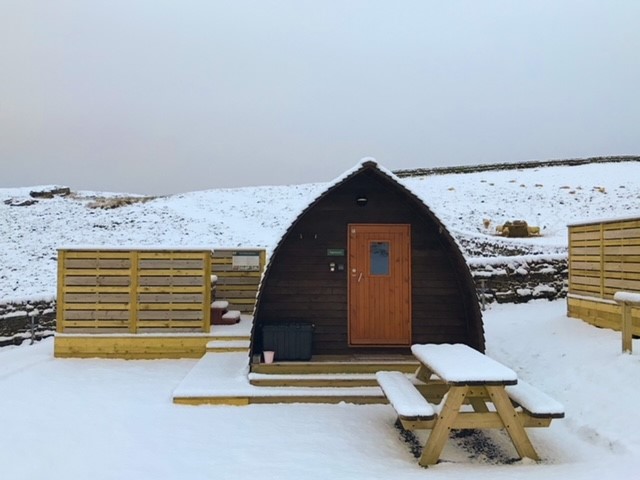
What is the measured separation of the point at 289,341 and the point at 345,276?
1237mm

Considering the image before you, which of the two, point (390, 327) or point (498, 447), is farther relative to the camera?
point (390, 327)

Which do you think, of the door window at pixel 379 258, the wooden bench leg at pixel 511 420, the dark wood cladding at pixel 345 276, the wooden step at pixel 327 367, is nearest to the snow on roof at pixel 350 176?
the dark wood cladding at pixel 345 276

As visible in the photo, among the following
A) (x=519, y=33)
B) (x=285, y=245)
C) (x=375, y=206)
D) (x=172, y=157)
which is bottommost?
(x=285, y=245)

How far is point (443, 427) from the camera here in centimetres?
404

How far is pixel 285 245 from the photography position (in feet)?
22.3

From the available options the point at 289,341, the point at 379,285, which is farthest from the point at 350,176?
the point at 289,341

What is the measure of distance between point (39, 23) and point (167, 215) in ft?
35.7

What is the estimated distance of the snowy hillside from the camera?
1509cm

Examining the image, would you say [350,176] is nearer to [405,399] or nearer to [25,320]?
[405,399]

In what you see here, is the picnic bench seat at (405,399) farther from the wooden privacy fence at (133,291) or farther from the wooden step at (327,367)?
the wooden privacy fence at (133,291)

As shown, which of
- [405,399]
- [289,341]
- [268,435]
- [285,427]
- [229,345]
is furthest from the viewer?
[229,345]

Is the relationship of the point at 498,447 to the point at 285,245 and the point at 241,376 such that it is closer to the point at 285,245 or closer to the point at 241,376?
the point at 241,376

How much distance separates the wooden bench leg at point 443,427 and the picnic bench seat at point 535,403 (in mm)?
633

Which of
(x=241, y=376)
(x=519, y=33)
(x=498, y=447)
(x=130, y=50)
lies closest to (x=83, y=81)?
(x=130, y=50)
